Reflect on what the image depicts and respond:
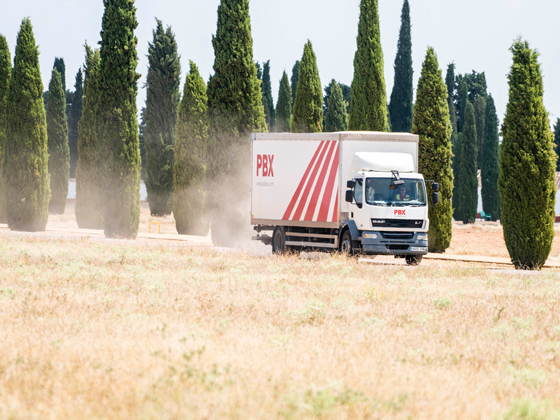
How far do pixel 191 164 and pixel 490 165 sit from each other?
107 feet

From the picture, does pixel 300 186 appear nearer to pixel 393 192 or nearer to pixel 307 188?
pixel 307 188

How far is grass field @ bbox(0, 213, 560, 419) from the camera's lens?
20.1ft

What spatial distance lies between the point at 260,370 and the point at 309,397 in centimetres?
100

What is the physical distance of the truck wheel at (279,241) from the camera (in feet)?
72.6

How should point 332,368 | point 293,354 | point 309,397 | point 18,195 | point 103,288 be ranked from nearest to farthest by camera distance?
point 309,397, point 332,368, point 293,354, point 103,288, point 18,195

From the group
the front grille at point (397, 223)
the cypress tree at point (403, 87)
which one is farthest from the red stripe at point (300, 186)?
the cypress tree at point (403, 87)

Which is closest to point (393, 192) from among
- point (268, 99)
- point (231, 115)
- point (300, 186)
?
point (300, 186)

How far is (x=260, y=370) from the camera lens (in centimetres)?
720

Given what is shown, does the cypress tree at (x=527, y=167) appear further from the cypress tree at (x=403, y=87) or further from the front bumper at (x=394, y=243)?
the cypress tree at (x=403, y=87)

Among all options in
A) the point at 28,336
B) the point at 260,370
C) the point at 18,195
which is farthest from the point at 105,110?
the point at 260,370

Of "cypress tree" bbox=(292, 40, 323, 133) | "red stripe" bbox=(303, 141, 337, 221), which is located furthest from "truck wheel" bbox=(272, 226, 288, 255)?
"cypress tree" bbox=(292, 40, 323, 133)

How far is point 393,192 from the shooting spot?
19969 mm

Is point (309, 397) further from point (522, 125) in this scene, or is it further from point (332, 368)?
point (522, 125)

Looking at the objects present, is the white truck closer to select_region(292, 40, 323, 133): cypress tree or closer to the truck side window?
the truck side window
